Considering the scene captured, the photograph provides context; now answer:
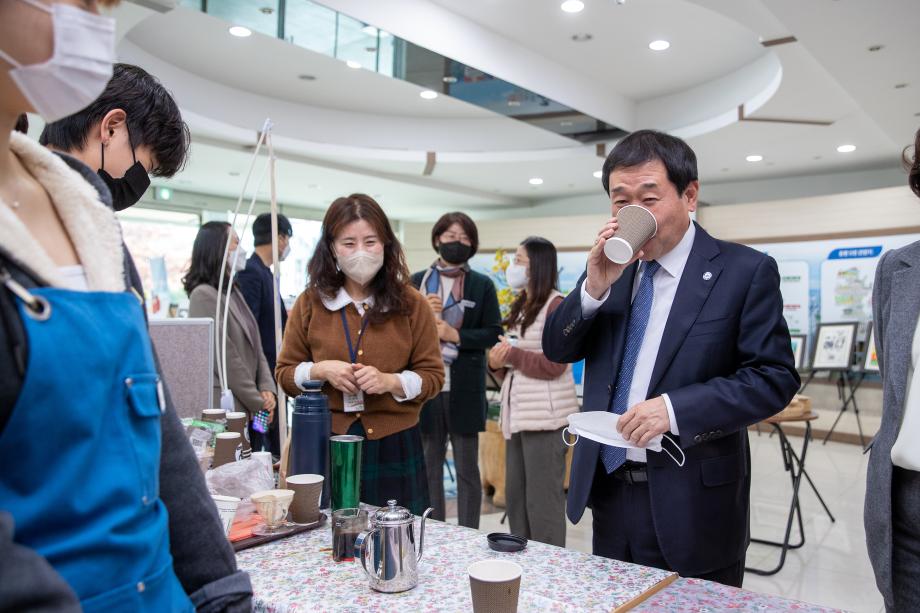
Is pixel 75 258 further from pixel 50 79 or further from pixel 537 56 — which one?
pixel 537 56

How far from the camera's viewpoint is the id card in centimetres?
202

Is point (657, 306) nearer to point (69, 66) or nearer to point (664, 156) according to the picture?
point (664, 156)

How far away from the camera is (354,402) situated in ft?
6.65

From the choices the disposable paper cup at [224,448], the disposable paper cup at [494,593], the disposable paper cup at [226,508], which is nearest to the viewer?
the disposable paper cup at [494,593]

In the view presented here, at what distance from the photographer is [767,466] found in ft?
20.1

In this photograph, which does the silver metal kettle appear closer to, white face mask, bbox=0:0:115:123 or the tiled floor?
white face mask, bbox=0:0:115:123

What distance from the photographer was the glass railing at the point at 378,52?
14.1 ft

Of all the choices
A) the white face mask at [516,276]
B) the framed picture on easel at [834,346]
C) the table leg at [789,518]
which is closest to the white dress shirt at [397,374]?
the white face mask at [516,276]

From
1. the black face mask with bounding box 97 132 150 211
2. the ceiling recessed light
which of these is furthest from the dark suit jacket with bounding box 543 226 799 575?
the ceiling recessed light

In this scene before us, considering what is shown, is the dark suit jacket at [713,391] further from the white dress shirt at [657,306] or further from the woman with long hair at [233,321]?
the woman with long hair at [233,321]

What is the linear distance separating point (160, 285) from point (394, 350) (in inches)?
344

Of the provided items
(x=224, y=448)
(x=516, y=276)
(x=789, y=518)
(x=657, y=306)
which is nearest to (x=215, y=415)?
(x=224, y=448)

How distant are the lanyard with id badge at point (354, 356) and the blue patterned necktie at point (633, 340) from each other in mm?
743

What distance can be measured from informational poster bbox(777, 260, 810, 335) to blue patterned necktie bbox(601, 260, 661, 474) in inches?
296
